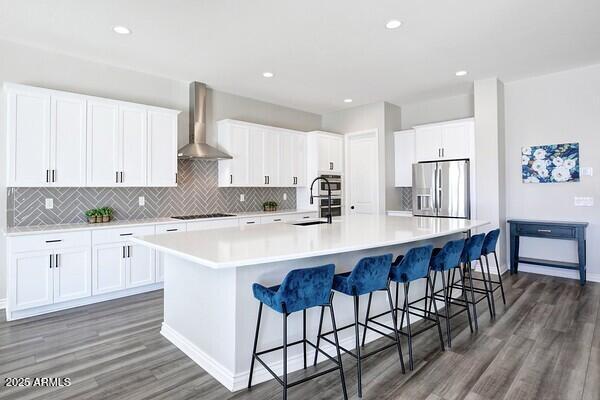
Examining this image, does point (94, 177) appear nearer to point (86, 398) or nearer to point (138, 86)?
point (138, 86)

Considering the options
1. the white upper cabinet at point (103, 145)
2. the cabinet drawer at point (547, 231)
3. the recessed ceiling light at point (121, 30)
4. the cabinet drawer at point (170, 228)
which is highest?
the recessed ceiling light at point (121, 30)

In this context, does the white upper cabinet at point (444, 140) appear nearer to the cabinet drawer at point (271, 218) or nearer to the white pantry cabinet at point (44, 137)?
the cabinet drawer at point (271, 218)

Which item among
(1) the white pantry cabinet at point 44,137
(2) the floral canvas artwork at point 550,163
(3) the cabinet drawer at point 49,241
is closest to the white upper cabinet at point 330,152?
(2) the floral canvas artwork at point 550,163

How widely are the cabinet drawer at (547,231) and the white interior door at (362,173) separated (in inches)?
93.0

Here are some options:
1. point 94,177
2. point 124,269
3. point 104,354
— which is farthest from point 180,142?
point 104,354

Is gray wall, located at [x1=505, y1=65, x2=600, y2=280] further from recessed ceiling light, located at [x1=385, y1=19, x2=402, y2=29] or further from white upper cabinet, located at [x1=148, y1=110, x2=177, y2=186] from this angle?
white upper cabinet, located at [x1=148, y1=110, x2=177, y2=186]

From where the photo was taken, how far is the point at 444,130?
5.70 meters

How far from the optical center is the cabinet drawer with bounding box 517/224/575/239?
454 cm

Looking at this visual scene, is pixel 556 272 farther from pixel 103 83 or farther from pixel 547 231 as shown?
pixel 103 83

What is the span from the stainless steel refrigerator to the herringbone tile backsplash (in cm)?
241

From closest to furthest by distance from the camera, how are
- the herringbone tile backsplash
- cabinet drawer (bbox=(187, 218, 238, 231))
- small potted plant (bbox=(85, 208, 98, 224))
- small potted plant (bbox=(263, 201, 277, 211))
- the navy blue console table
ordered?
the herringbone tile backsplash
small potted plant (bbox=(85, 208, 98, 224))
the navy blue console table
cabinet drawer (bbox=(187, 218, 238, 231))
small potted plant (bbox=(263, 201, 277, 211))

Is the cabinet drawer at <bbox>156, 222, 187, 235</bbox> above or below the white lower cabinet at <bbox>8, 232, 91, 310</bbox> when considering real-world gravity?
above

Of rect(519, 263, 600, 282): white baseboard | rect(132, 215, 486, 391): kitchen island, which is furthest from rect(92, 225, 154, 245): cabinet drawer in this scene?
rect(519, 263, 600, 282): white baseboard

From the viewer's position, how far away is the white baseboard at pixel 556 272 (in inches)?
184
